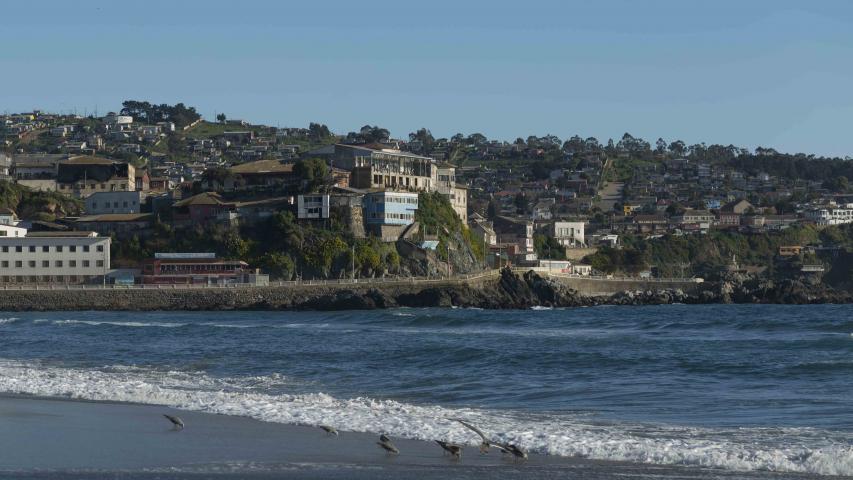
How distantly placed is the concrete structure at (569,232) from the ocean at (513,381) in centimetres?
7302

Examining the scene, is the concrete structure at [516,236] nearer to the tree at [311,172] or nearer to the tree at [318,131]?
the tree at [311,172]

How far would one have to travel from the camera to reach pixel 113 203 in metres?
85.7

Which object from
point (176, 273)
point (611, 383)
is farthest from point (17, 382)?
point (176, 273)

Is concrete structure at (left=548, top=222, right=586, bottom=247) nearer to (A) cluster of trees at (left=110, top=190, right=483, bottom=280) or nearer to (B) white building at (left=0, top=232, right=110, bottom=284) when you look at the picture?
(A) cluster of trees at (left=110, top=190, right=483, bottom=280)

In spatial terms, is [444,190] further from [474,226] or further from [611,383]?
[611,383]

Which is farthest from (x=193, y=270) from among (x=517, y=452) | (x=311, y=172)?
(x=517, y=452)

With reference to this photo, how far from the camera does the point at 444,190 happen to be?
95688mm

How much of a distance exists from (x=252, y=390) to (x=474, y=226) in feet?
255

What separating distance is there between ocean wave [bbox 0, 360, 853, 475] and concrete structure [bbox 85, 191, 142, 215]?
59.2 m

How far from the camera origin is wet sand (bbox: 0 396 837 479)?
15125 millimetres

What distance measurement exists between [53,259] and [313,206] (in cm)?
1584

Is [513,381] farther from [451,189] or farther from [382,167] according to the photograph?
[451,189]

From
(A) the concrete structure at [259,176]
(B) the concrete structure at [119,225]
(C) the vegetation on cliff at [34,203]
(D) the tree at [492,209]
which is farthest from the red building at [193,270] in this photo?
(D) the tree at [492,209]

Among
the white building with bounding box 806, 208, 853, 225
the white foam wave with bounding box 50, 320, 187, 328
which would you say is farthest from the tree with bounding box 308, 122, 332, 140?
the white foam wave with bounding box 50, 320, 187, 328
